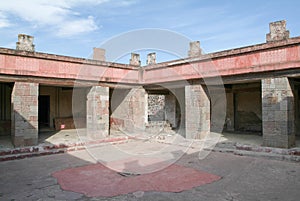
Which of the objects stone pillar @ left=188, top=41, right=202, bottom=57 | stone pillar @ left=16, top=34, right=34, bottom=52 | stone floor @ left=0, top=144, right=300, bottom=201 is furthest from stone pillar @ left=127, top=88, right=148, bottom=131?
stone pillar @ left=16, top=34, right=34, bottom=52

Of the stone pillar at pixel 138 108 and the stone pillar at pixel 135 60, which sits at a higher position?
the stone pillar at pixel 135 60

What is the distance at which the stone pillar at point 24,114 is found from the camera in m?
8.03

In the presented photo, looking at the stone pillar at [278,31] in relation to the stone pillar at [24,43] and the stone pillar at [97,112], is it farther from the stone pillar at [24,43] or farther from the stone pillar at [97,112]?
the stone pillar at [24,43]

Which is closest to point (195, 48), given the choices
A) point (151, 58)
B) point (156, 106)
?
point (151, 58)

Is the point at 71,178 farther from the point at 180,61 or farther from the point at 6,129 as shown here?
the point at 6,129

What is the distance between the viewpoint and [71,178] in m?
5.55

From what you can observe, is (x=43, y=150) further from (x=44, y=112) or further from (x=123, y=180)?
(x=44, y=112)

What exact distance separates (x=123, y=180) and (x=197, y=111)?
5.37 meters

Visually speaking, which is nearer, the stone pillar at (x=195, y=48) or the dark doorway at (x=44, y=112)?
the stone pillar at (x=195, y=48)

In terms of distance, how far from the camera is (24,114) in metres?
8.22

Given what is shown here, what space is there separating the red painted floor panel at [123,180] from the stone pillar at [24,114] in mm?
2966

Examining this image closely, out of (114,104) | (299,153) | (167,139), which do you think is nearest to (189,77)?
(167,139)

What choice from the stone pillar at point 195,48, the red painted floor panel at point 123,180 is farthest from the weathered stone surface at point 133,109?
the red painted floor panel at point 123,180

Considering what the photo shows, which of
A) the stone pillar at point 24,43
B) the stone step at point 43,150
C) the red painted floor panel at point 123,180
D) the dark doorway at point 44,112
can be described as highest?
the stone pillar at point 24,43
